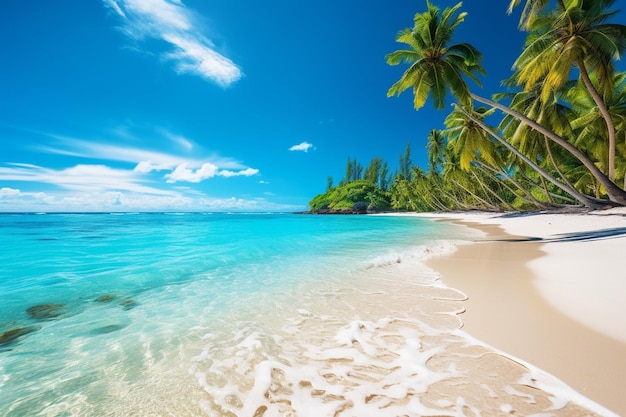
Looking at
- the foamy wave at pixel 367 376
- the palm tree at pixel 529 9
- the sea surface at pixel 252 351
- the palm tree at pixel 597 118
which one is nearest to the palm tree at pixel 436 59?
the palm tree at pixel 529 9

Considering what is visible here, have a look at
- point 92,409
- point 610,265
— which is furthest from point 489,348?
point 610,265

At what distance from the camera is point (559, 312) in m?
3.42

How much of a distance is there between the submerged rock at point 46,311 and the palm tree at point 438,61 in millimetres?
15556

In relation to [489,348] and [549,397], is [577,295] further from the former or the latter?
[549,397]

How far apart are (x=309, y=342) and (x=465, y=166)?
64.0 ft

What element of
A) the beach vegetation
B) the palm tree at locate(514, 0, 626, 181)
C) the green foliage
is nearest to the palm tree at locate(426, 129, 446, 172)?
the beach vegetation

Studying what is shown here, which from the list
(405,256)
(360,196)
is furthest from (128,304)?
(360,196)

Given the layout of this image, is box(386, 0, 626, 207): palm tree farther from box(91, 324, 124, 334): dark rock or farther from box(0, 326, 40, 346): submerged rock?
box(0, 326, 40, 346): submerged rock

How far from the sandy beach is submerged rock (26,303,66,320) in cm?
650

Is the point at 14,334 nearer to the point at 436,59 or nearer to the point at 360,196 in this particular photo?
the point at 436,59

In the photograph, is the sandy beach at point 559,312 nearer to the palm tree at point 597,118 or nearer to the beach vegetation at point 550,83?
the beach vegetation at point 550,83

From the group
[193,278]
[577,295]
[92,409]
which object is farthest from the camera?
[193,278]

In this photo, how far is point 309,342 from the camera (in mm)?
3082

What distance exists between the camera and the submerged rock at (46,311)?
14.1ft
